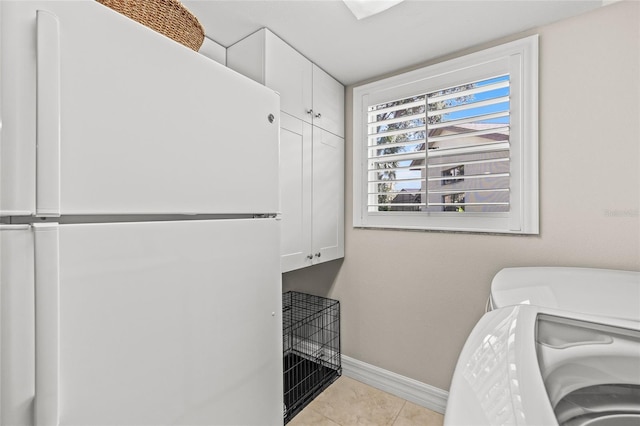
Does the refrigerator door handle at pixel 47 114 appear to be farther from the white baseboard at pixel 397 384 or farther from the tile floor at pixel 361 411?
the white baseboard at pixel 397 384

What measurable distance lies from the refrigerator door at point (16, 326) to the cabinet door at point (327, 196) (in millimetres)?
1381

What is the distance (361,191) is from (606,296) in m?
1.35

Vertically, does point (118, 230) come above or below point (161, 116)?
below

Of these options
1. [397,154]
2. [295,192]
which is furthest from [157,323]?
[397,154]

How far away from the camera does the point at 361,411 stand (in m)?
1.76

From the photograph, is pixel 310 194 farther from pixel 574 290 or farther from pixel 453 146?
pixel 574 290

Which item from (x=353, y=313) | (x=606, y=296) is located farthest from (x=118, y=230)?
(x=353, y=313)

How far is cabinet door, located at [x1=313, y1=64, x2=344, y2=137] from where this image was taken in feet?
6.10

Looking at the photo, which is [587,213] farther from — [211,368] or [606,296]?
[211,368]

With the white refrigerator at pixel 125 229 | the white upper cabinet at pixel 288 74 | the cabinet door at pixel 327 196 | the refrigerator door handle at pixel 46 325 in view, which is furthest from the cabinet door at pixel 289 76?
the refrigerator door handle at pixel 46 325

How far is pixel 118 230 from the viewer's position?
25.5 inches

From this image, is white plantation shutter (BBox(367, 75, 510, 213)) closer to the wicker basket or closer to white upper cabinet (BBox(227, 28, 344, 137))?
white upper cabinet (BBox(227, 28, 344, 137))

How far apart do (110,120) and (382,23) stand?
1.35 meters

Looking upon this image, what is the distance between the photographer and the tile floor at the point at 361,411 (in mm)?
1675
